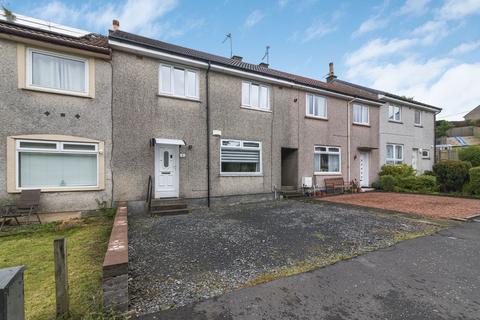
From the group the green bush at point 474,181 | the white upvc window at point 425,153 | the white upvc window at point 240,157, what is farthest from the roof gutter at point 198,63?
the white upvc window at point 425,153

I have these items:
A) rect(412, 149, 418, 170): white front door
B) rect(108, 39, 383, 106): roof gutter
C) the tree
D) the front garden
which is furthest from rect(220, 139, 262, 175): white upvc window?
the tree

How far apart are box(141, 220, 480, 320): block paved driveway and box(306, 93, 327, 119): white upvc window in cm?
959

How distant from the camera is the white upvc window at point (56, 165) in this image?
7.09 meters

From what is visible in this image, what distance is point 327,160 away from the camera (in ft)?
44.6

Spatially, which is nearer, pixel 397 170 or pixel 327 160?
pixel 327 160

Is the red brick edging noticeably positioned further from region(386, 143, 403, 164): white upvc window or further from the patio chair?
region(386, 143, 403, 164): white upvc window

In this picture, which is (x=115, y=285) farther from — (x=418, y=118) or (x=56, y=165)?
(x=418, y=118)

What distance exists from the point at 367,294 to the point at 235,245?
273 centimetres

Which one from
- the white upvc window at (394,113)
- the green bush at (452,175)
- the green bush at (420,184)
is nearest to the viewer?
the green bush at (452,175)

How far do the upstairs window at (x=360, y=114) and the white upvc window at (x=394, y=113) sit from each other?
2.40m

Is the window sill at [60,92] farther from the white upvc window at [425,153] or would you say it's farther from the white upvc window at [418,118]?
the white upvc window at [425,153]

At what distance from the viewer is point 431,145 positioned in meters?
18.9

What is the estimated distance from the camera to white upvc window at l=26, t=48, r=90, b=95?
7.25 m

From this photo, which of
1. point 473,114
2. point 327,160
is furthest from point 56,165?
point 473,114
